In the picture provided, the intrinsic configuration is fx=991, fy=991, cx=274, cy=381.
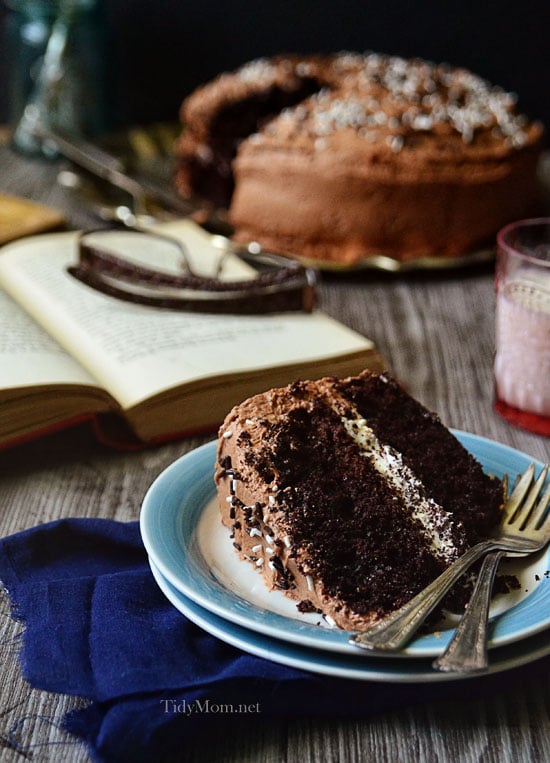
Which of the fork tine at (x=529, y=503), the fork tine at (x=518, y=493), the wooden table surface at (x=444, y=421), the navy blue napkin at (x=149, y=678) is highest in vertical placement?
the navy blue napkin at (x=149, y=678)

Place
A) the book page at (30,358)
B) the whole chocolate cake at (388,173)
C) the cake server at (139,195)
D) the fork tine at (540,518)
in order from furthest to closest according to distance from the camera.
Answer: the cake server at (139,195), the whole chocolate cake at (388,173), the book page at (30,358), the fork tine at (540,518)

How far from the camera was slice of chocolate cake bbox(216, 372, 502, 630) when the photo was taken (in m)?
0.95

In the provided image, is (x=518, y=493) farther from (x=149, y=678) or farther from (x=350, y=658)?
(x=149, y=678)

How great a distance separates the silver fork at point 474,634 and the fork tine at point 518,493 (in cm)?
10

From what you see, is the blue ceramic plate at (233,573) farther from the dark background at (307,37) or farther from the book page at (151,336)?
the dark background at (307,37)

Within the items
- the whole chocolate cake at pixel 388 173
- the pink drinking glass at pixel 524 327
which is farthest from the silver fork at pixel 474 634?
the whole chocolate cake at pixel 388 173

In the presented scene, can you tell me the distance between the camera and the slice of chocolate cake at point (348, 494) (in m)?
0.95

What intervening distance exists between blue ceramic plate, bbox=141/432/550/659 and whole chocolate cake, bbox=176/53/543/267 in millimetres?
978

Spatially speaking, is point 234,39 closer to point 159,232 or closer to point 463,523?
point 159,232

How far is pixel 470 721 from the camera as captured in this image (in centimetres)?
88

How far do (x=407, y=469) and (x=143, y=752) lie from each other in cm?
41

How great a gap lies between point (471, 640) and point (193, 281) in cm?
105

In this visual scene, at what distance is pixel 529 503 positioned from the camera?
3.58 ft

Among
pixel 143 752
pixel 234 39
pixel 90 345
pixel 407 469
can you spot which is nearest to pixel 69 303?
pixel 90 345
